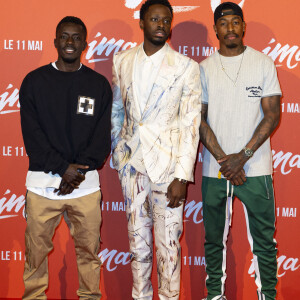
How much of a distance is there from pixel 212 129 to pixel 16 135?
→ 1478 mm

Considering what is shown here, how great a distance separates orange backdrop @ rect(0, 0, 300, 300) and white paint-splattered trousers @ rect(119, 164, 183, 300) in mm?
680

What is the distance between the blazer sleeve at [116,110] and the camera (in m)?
2.83

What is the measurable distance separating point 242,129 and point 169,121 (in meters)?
0.50

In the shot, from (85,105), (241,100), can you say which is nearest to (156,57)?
(85,105)

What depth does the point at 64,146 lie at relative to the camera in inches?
104

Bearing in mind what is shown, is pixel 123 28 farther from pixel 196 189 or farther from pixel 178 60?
pixel 196 189

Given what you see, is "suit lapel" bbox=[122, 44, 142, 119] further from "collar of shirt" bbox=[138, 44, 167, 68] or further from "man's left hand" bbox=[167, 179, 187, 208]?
"man's left hand" bbox=[167, 179, 187, 208]

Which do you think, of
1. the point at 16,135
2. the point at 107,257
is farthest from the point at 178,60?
the point at 107,257

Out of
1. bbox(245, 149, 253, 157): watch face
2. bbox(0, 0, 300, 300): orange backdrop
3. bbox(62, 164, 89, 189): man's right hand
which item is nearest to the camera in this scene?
bbox(62, 164, 89, 189): man's right hand

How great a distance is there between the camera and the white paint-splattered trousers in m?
2.69

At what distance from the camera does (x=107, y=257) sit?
11.4 feet

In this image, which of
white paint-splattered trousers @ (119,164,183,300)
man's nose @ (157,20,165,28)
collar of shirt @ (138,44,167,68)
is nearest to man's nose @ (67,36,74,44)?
collar of shirt @ (138,44,167,68)

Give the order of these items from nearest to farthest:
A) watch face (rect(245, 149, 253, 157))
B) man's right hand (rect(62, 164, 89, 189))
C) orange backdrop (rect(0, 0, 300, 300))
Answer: man's right hand (rect(62, 164, 89, 189))
watch face (rect(245, 149, 253, 157))
orange backdrop (rect(0, 0, 300, 300))

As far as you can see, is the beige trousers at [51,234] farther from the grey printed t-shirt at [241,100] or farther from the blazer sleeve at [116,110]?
the grey printed t-shirt at [241,100]
